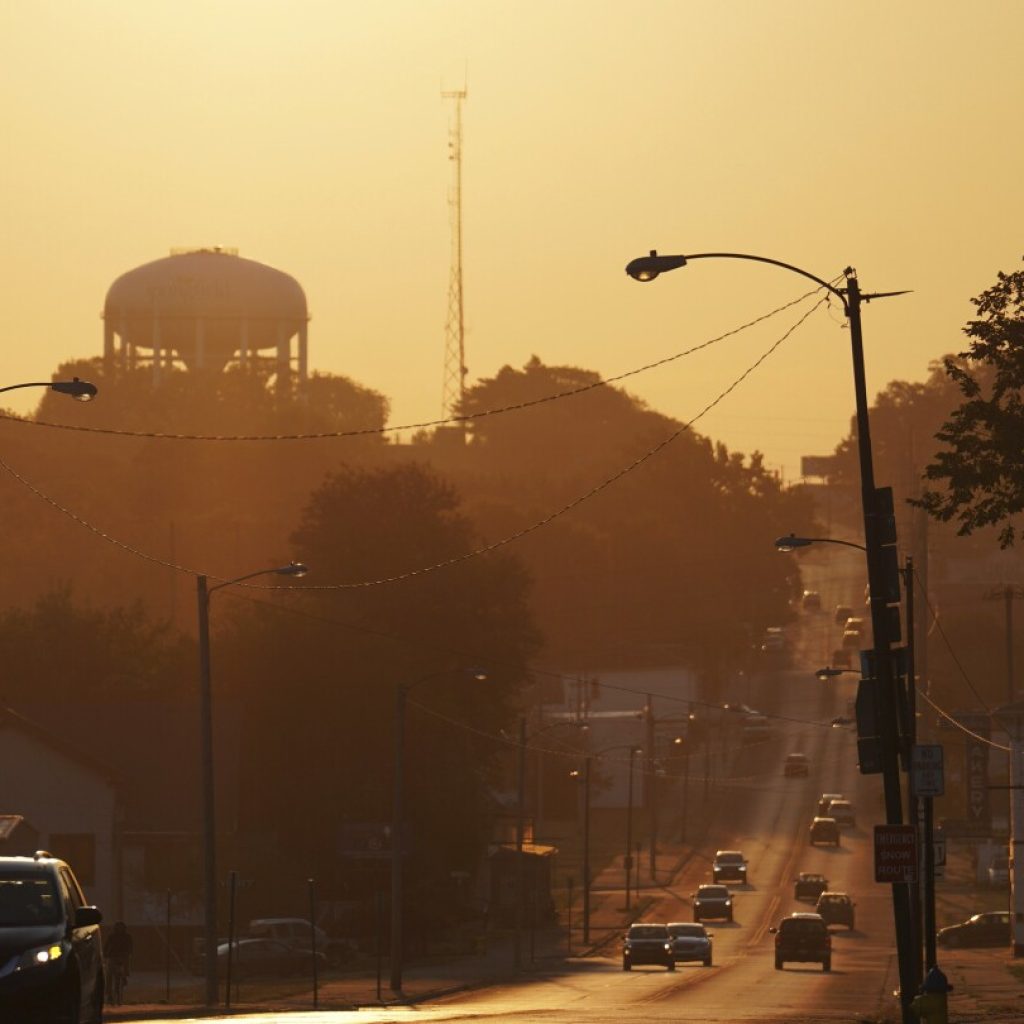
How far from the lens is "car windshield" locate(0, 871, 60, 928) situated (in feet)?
70.3

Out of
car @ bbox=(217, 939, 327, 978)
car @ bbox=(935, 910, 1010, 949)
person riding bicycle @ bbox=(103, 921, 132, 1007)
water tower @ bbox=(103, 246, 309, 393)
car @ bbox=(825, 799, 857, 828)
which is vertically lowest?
car @ bbox=(935, 910, 1010, 949)

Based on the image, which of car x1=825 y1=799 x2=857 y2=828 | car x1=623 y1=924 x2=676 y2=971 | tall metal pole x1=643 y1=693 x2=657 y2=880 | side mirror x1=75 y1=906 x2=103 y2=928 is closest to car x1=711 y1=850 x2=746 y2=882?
tall metal pole x1=643 y1=693 x2=657 y2=880

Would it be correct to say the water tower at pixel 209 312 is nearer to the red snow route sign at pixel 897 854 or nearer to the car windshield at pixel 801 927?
the car windshield at pixel 801 927

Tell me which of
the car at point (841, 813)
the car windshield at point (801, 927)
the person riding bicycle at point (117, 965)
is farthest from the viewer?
the car at point (841, 813)

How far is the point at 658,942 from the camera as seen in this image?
221 ft

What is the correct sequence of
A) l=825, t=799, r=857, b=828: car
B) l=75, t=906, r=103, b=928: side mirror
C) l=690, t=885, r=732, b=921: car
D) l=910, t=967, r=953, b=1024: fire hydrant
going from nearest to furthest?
1. l=75, t=906, r=103, b=928: side mirror
2. l=910, t=967, r=953, b=1024: fire hydrant
3. l=690, t=885, r=732, b=921: car
4. l=825, t=799, r=857, b=828: car

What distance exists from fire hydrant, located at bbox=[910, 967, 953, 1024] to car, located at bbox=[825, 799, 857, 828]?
89249mm

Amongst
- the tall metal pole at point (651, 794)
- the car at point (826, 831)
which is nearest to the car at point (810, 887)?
the tall metal pole at point (651, 794)

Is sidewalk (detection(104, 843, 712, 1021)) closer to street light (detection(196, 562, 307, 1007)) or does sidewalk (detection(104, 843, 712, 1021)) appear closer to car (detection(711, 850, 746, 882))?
street light (detection(196, 562, 307, 1007))

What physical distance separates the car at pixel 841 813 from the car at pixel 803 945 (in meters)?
48.0

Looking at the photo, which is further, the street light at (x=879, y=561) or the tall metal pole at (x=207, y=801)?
the tall metal pole at (x=207, y=801)

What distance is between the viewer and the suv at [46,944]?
2048cm

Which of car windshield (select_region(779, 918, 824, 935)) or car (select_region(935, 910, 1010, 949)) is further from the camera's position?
car (select_region(935, 910, 1010, 949))

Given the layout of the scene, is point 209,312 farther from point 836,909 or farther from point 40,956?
point 40,956
